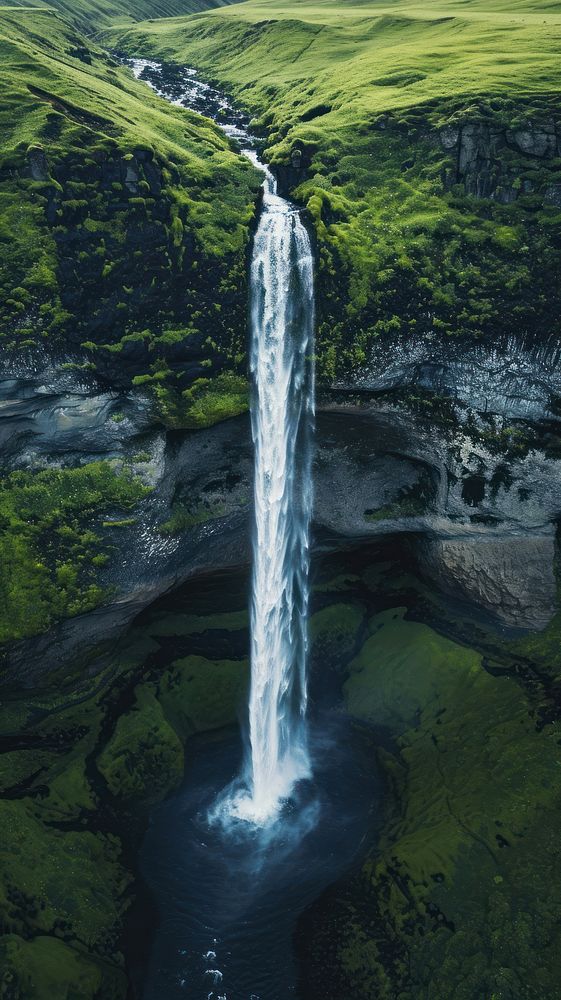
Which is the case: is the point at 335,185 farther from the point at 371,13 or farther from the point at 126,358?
the point at 371,13

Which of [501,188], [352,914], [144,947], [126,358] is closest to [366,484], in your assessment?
[126,358]

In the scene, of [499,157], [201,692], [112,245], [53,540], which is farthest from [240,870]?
[499,157]

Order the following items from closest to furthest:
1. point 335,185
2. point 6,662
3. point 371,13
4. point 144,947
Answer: point 144,947, point 6,662, point 335,185, point 371,13

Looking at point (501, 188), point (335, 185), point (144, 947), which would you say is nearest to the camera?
point (144, 947)

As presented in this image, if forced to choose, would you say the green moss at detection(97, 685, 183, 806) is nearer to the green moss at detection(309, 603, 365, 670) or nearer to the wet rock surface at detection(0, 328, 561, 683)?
the wet rock surface at detection(0, 328, 561, 683)

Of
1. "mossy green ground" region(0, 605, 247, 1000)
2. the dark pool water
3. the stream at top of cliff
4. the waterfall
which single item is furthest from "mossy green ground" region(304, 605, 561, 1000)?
"mossy green ground" region(0, 605, 247, 1000)

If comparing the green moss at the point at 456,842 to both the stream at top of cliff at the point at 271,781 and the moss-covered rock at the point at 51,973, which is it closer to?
the stream at top of cliff at the point at 271,781

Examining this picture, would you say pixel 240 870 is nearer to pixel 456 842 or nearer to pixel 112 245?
pixel 456 842

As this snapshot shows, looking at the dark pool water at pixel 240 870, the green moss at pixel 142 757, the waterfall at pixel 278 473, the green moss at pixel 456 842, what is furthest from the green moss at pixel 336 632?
the green moss at pixel 142 757
